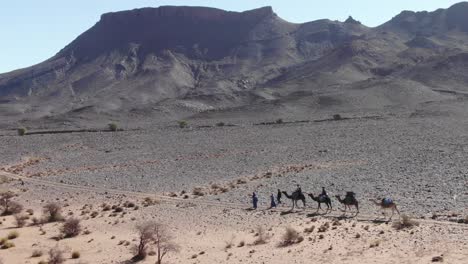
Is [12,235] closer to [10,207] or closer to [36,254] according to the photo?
[36,254]

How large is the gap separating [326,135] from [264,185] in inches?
1235

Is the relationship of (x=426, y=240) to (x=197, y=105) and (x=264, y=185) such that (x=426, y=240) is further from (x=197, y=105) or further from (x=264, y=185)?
(x=197, y=105)

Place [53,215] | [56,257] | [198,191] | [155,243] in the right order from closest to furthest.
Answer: [56,257], [155,243], [53,215], [198,191]

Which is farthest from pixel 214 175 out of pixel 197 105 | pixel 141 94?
pixel 141 94

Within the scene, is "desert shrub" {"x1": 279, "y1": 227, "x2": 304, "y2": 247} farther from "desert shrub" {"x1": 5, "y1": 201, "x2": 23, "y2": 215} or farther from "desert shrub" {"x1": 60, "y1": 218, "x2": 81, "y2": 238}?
"desert shrub" {"x1": 5, "y1": 201, "x2": 23, "y2": 215}

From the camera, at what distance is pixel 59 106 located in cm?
17812

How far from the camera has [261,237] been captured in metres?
26.4

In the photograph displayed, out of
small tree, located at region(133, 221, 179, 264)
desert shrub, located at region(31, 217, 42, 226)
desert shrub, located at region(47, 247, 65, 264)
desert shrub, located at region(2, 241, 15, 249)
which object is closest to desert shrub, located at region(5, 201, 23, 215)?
desert shrub, located at region(31, 217, 42, 226)

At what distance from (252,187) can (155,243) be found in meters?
15.6

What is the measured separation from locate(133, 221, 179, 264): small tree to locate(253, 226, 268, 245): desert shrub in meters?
3.51

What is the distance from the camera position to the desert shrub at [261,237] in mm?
26094

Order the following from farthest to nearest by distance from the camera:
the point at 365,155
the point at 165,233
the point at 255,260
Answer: the point at 365,155
the point at 165,233
the point at 255,260

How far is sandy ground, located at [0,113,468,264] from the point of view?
25.1 m

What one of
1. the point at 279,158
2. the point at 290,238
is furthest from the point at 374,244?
the point at 279,158
